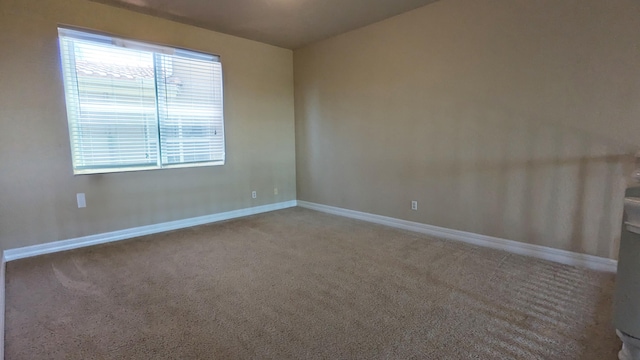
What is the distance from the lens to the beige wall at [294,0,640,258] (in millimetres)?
2414

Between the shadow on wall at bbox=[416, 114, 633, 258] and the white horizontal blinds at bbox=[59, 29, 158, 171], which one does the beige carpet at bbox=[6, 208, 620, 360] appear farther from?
the white horizontal blinds at bbox=[59, 29, 158, 171]

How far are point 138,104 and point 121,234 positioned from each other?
1.47 meters

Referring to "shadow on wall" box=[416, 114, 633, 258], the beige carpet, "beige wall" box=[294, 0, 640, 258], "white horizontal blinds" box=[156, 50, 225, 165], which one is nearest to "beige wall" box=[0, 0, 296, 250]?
"white horizontal blinds" box=[156, 50, 225, 165]

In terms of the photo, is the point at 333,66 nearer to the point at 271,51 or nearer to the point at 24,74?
the point at 271,51

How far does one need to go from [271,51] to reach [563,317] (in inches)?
173

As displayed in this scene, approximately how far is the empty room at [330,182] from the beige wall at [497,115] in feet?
0.06

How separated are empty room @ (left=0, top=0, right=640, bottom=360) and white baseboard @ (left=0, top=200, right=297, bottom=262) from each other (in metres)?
0.02

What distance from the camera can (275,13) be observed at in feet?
11.0

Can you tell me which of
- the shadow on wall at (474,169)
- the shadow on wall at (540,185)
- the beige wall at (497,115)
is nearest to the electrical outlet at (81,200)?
the shadow on wall at (474,169)

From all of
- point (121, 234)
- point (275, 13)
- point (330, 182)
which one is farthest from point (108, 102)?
point (330, 182)

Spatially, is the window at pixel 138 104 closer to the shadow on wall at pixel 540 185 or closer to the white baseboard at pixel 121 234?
the white baseboard at pixel 121 234

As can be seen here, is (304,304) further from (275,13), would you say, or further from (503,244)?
(275,13)

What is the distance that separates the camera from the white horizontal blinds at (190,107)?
3.67 m

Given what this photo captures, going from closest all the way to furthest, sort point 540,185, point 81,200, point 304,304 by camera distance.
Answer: point 304,304, point 540,185, point 81,200
